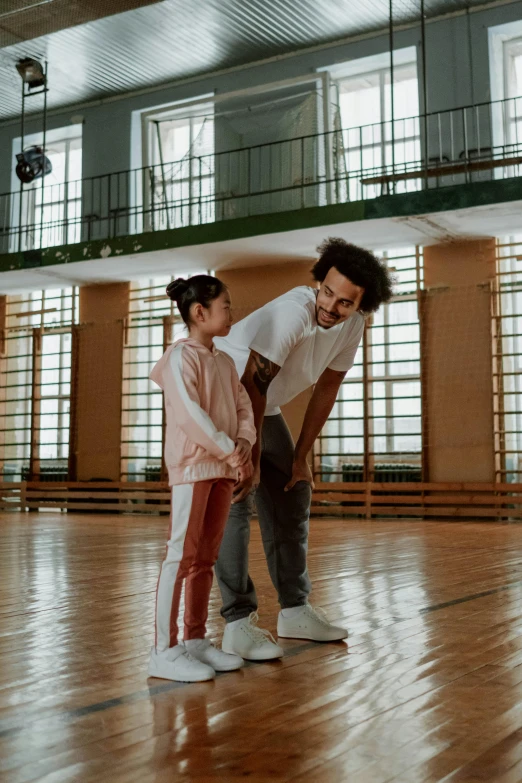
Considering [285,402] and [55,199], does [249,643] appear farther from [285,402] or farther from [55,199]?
[55,199]

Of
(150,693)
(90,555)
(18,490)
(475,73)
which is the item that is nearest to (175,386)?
(150,693)

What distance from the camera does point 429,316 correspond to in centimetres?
993

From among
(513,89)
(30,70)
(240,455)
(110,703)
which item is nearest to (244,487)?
(240,455)

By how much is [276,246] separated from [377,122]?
6.56ft

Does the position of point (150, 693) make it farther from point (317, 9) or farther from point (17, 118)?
point (17, 118)

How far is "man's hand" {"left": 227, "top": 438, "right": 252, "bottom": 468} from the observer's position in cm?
209

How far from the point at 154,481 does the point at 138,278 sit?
2.88 m

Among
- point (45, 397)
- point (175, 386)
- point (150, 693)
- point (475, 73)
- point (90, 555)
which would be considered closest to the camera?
point (150, 693)

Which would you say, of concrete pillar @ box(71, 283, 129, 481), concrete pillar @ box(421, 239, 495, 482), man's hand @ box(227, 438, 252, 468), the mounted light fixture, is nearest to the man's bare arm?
man's hand @ box(227, 438, 252, 468)

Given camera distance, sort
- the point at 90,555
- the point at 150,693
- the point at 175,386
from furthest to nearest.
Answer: the point at 90,555 → the point at 175,386 → the point at 150,693

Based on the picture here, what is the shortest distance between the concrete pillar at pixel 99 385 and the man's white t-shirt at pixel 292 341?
9396 millimetres

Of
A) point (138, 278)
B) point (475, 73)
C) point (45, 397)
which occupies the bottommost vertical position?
point (45, 397)

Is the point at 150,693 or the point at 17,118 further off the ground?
the point at 17,118

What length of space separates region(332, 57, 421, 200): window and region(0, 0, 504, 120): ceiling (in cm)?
62
